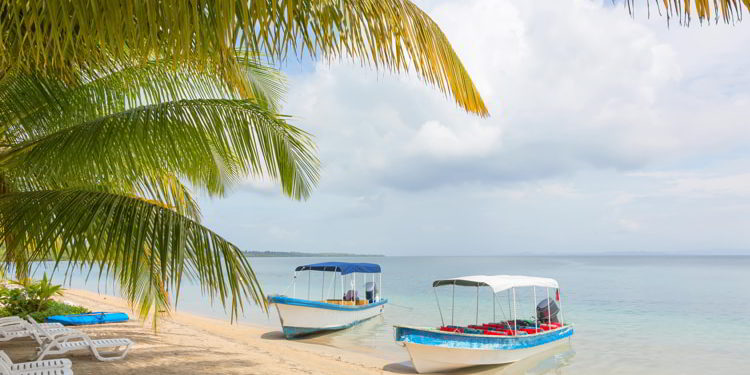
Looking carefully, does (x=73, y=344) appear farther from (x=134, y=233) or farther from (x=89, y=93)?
(x=134, y=233)

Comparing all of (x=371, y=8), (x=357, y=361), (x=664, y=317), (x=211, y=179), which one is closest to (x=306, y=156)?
(x=371, y=8)

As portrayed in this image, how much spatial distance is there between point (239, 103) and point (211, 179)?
14.4 feet

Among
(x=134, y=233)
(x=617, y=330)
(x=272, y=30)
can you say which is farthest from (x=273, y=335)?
(x=272, y=30)

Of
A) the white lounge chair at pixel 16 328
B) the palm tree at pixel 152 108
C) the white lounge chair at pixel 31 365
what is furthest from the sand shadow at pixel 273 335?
the white lounge chair at pixel 31 365

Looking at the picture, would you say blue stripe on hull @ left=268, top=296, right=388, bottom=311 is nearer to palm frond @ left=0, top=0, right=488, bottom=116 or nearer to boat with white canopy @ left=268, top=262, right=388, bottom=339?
boat with white canopy @ left=268, top=262, right=388, bottom=339

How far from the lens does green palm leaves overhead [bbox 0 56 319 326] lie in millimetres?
3807

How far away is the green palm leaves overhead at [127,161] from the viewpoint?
381cm

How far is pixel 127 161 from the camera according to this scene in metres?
4.35

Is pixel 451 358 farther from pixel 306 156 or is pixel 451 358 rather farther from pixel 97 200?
pixel 97 200

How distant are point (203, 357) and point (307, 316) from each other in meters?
6.72

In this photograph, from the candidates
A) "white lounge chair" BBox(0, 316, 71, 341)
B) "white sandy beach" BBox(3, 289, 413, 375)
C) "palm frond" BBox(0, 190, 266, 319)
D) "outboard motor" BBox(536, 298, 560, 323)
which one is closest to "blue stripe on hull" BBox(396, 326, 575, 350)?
"white sandy beach" BBox(3, 289, 413, 375)

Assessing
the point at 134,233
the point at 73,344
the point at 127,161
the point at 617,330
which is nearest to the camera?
the point at 134,233

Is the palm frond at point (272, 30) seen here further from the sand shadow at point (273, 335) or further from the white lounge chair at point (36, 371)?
the sand shadow at point (273, 335)

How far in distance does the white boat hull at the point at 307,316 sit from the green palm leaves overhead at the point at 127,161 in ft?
37.7
